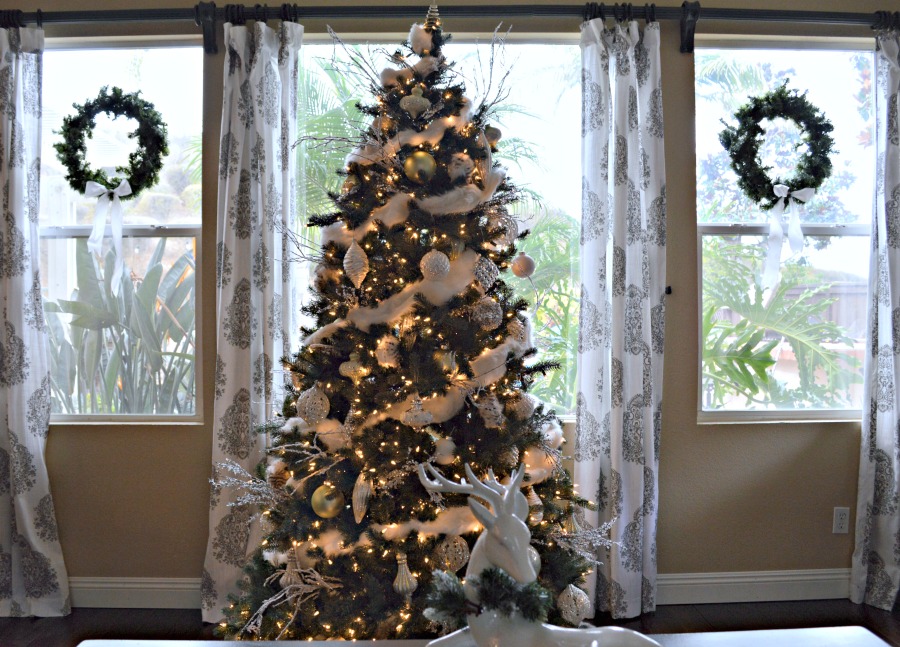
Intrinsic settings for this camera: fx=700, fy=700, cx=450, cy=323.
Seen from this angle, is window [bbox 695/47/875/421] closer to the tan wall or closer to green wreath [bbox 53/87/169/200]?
the tan wall

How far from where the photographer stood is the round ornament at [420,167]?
194 cm

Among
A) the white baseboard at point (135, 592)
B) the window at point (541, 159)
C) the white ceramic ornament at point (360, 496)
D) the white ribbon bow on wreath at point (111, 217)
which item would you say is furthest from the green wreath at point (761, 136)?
the white baseboard at point (135, 592)

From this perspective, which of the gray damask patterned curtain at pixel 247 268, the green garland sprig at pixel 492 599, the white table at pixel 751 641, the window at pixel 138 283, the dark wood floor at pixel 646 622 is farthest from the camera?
the window at pixel 138 283

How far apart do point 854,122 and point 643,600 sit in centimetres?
238

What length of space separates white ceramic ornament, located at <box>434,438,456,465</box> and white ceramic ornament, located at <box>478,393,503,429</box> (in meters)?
0.12

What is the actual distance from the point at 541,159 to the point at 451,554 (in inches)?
75.3

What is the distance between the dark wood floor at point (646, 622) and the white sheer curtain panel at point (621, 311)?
0.15 meters

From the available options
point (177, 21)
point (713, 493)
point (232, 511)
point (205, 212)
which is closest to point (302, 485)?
point (232, 511)

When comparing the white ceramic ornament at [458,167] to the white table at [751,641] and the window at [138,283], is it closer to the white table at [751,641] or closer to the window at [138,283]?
the white table at [751,641]

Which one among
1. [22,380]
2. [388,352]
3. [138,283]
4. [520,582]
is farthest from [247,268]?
[520,582]

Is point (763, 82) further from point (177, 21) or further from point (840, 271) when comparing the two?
point (177, 21)

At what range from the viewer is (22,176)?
295 cm

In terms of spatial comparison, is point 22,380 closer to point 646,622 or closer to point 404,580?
point 404,580

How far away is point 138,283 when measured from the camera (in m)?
3.13
